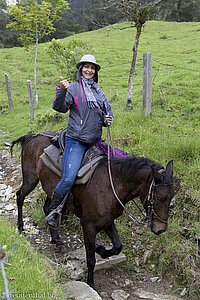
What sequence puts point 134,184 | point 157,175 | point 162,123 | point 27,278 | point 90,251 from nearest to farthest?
point 27,278 → point 157,175 → point 134,184 → point 90,251 → point 162,123

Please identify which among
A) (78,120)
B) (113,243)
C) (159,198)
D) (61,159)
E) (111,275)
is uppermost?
(78,120)

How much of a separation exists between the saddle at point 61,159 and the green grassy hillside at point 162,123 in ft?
5.54

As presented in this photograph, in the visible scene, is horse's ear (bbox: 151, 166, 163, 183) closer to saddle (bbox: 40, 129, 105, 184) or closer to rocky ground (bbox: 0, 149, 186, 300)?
saddle (bbox: 40, 129, 105, 184)

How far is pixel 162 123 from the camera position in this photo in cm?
711

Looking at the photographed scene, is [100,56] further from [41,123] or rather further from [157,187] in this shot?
[157,187]

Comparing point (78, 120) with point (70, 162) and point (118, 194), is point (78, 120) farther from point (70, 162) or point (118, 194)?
point (118, 194)

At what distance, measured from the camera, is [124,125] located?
730 cm

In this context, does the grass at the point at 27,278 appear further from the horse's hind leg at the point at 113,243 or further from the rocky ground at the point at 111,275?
the horse's hind leg at the point at 113,243

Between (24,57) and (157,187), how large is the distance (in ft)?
79.6

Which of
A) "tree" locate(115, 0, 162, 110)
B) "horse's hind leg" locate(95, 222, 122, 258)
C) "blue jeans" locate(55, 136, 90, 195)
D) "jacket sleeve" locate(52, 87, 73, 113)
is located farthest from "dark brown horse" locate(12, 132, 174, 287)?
"tree" locate(115, 0, 162, 110)

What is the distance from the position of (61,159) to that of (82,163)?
45cm

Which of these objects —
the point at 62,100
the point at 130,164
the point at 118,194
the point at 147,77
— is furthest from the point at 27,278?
the point at 147,77

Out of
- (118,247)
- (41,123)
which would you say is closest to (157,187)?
(118,247)

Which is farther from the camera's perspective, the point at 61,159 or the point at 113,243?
the point at 61,159
